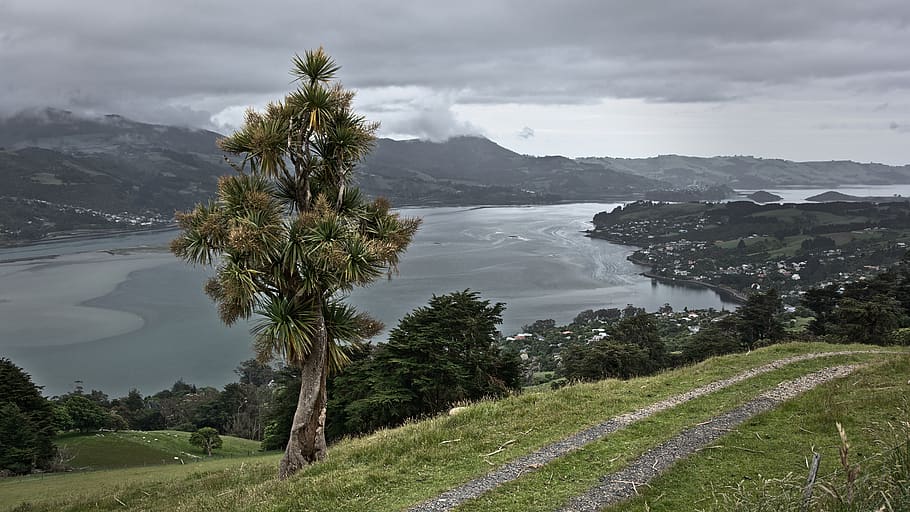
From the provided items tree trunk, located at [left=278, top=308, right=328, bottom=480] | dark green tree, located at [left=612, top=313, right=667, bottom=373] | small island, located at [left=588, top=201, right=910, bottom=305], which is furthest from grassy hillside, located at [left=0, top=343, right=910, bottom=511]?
small island, located at [left=588, top=201, right=910, bottom=305]

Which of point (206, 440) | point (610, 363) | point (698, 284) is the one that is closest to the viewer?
point (610, 363)

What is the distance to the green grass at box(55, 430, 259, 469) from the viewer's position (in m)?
27.1

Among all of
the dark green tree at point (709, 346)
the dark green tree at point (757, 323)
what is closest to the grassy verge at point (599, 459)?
the dark green tree at point (709, 346)

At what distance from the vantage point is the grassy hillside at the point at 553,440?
620 centimetres

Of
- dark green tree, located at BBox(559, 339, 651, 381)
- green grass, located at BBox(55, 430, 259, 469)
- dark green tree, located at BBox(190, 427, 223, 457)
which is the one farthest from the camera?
dark green tree, located at BBox(190, 427, 223, 457)

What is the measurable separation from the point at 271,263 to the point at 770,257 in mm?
126040

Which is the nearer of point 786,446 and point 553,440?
point 786,446

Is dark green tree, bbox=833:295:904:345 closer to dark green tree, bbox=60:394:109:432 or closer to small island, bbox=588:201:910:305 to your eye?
dark green tree, bbox=60:394:109:432

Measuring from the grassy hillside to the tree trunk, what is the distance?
0.38 m

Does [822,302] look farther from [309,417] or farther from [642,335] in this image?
[309,417]

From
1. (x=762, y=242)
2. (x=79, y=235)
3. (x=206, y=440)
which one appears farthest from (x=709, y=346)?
(x=79, y=235)

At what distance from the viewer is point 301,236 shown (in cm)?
812

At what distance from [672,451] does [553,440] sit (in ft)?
5.16

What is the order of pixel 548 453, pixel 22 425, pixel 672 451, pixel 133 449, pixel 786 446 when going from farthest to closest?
pixel 133 449
pixel 22 425
pixel 548 453
pixel 672 451
pixel 786 446
